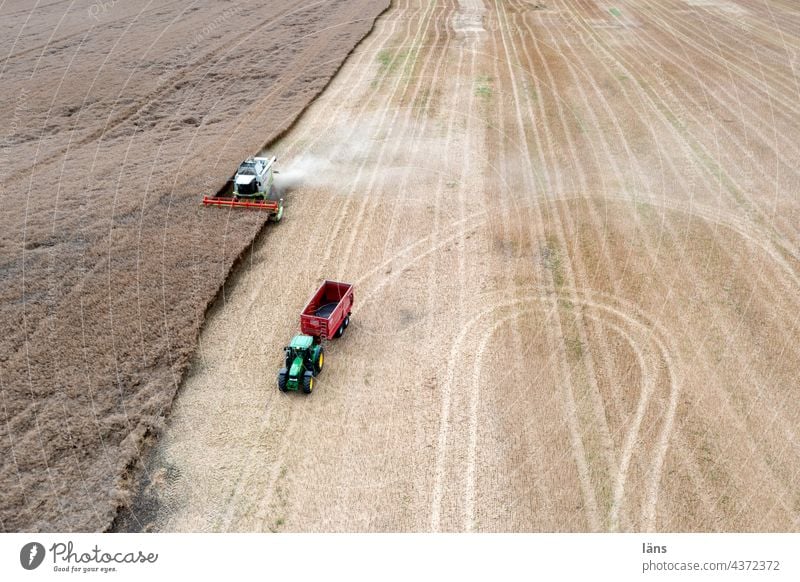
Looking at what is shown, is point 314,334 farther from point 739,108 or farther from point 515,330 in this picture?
point 739,108

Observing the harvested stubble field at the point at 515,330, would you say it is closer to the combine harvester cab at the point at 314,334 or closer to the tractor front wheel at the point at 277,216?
the tractor front wheel at the point at 277,216

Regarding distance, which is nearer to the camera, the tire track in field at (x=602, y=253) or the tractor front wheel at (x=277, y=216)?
the tire track in field at (x=602, y=253)

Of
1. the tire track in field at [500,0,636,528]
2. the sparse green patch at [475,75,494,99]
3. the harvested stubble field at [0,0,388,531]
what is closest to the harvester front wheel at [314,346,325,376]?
the harvested stubble field at [0,0,388,531]

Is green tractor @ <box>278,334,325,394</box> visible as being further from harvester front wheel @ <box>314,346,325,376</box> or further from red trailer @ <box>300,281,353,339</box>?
red trailer @ <box>300,281,353,339</box>

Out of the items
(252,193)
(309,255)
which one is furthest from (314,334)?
(252,193)

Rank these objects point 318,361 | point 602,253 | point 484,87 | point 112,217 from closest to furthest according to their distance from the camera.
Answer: point 318,361 → point 602,253 → point 112,217 → point 484,87

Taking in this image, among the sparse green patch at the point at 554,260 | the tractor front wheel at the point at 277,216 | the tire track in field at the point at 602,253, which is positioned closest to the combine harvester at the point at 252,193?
the tractor front wheel at the point at 277,216

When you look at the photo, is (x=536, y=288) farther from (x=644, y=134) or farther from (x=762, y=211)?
(x=644, y=134)
